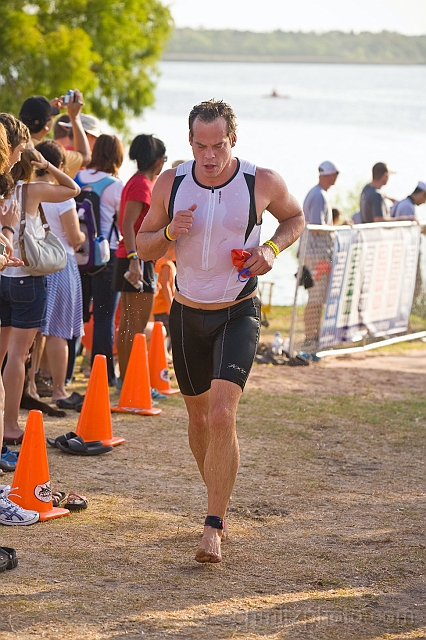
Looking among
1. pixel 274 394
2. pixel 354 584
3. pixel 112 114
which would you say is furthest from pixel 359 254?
pixel 112 114

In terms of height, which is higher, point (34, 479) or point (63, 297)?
point (63, 297)

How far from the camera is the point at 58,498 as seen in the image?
5.76 metres

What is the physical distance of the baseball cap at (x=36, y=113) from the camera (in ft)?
26.3

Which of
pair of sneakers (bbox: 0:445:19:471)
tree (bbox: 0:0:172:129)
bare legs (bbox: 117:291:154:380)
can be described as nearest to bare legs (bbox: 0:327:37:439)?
pair of sneakers (bbox: 0:445:19:471)

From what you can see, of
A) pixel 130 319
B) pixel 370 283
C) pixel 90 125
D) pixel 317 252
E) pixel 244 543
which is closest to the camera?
pixel 244 543

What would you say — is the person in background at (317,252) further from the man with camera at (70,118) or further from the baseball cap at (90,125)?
the man with camera at (70,118)

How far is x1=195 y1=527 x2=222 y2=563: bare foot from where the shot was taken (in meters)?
4.95

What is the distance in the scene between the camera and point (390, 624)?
4379 mm

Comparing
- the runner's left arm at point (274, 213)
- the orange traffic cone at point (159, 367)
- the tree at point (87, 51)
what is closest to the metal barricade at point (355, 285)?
the orange traffic cone at point (159, 367)

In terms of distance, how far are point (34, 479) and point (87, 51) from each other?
144ft

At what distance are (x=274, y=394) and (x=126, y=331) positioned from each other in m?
1.77

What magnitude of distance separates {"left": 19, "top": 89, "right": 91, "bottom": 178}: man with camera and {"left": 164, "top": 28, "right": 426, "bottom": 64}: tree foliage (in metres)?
113

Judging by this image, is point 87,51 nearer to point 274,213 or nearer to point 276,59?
point 274,213

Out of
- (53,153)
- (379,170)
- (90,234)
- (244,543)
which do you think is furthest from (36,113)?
(379,170)
